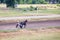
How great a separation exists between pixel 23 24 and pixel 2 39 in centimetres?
→ 551

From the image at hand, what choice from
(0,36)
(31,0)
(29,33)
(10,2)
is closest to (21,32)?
(29,33)

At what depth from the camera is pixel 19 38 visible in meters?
16.7

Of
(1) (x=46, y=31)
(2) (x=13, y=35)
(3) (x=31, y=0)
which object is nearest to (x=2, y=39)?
(2) (x=13, y=35)

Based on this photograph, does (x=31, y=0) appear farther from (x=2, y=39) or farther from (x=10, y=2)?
(x=2, y=39)

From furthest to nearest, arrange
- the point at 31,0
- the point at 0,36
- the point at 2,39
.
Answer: the point at 31,0, the point at 0,36, the point at 2,39

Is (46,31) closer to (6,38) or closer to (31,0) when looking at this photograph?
A: (6,38)

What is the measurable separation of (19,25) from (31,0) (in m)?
84.8

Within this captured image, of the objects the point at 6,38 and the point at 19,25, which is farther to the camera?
the point at 19,25

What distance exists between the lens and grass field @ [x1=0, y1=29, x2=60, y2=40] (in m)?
17.0

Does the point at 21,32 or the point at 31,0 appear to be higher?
the point at 21,32

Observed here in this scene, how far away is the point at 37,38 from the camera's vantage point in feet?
55.2

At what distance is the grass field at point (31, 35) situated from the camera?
1698cm

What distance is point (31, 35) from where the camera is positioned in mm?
18422

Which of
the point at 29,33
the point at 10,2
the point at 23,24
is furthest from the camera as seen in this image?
the point at 10,2
